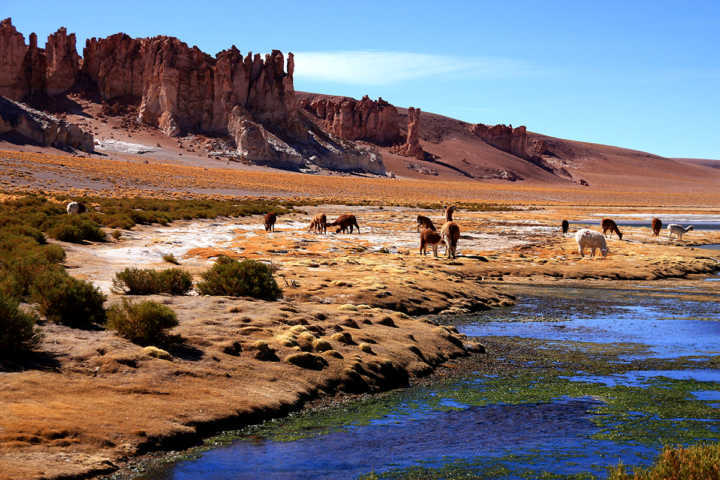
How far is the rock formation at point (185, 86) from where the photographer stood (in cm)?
14300

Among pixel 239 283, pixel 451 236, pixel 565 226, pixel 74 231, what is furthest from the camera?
pixel 565 226

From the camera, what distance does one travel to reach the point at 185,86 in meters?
150

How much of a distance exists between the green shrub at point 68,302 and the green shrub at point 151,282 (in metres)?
2.62

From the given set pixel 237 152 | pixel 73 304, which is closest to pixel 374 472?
pixel 73 304

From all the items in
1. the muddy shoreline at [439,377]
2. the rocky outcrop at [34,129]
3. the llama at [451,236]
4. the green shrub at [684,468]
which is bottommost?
the muddy shoreline at [439,377]

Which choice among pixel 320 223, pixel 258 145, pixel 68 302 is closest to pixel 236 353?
pixel 68 302

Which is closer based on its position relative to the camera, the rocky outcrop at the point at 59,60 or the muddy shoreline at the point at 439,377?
the muddy shoreline at the point at 439,377

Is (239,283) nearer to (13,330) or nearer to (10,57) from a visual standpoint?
(13,330)

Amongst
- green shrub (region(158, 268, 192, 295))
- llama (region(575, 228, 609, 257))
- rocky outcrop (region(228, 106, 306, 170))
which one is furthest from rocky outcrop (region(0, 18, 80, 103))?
green shrub (region(158, 268, 192, 295))

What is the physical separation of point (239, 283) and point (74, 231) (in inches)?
421

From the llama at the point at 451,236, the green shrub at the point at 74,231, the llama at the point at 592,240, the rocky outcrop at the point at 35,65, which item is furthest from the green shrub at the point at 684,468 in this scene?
the rocky outcrop at the point at 35,65

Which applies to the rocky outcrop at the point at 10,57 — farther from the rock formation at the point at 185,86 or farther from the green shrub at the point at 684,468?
the green shrub at the point at 684,468

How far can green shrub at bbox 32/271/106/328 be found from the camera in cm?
1100

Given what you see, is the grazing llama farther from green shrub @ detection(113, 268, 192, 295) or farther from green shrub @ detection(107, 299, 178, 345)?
green shrub @ detection(107, 299, 178, 345)
